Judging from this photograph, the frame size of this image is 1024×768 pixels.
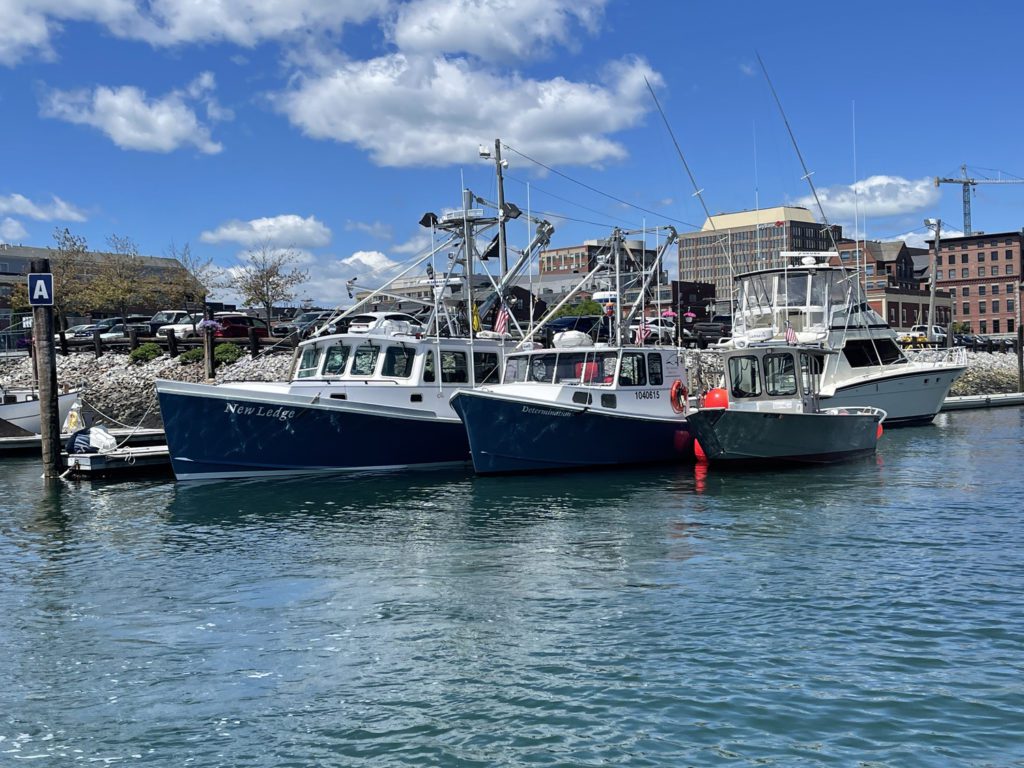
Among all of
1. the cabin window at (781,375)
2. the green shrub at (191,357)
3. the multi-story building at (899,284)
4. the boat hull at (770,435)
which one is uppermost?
the multi-story building at (899,284)

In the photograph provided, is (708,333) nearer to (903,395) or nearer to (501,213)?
(903,395)

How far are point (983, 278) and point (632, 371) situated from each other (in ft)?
418

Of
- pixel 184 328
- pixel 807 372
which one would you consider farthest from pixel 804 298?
pixel 184 328

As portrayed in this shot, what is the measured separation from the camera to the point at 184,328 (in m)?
47.4

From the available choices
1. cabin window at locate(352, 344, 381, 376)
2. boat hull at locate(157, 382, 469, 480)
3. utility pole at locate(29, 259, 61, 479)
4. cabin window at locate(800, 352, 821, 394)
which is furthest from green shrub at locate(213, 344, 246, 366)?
cabin window at locate(800, 352, 821, 394)

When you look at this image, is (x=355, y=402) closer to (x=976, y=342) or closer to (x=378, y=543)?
(x=378, y=543)

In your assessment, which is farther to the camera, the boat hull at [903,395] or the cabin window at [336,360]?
the boat hull at [903,395]

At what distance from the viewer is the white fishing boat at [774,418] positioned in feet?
74.3

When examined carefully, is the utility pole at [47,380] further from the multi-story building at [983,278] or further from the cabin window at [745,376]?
the multi-story building at [983,278]

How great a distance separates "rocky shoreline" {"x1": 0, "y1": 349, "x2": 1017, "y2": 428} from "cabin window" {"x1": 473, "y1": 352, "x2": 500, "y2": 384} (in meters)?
13.3

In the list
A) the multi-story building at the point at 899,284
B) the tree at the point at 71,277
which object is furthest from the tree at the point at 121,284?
the multi-story building at the point at 899,284

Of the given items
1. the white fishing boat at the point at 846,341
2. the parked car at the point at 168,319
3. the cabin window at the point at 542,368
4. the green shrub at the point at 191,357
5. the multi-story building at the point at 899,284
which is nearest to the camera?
the cabin window at the point at 542,368

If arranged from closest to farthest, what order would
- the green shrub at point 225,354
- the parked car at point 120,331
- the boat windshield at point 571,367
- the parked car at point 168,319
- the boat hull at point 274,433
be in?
the boat hull at point 274,433
the boat windshield at point 571,367
the green shrub at point 225,354
the parked car at point 120,331
the parked car at point 168,319

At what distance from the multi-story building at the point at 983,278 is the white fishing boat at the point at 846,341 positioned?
101128 millimetres
